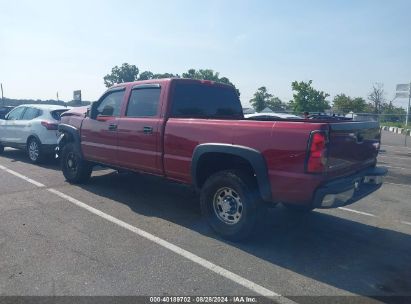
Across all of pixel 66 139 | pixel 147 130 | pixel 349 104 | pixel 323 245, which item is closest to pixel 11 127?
pixel 66 139

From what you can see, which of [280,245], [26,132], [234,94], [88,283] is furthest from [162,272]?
[26,132]

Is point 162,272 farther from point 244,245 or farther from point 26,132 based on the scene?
point 26,132

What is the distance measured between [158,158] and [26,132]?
6.12m

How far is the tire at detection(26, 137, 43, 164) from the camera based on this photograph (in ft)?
29.8

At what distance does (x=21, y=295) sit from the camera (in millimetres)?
3062

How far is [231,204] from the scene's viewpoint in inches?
171

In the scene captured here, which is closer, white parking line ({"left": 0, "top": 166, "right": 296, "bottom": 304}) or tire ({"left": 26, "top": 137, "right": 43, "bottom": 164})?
white parking line ({"left": 0, "top": 166, "right": 296, "bottom": 304})

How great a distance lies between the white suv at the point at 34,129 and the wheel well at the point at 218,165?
19.2 ft

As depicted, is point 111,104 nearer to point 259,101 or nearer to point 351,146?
point 351,146

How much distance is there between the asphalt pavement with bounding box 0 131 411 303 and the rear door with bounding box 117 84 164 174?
0.79 m

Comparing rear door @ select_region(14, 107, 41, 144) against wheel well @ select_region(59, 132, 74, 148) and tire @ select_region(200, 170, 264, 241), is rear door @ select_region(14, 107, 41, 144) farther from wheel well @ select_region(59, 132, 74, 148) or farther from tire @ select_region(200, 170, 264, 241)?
tire @ select_region(200, 170, 264, 241)

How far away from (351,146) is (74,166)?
5.36 m

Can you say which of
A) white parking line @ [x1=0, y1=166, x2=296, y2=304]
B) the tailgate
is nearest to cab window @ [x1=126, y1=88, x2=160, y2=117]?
white parking line @ [x1=0, y1=166, x2=296, y2=304]

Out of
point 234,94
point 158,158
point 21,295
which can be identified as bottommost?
point 21,295
